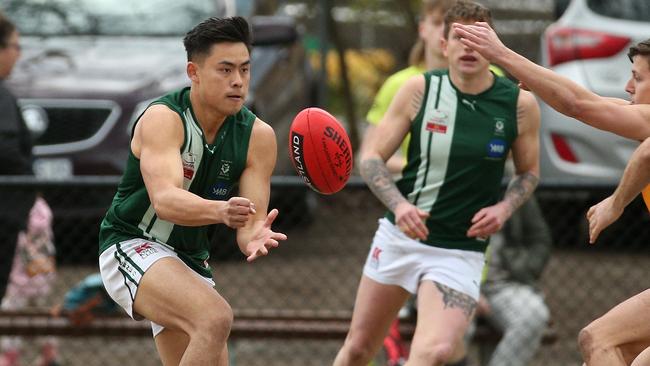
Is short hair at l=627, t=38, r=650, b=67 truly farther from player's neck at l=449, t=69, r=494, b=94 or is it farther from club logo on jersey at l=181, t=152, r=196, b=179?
club logo on jersey at l=181, t=152, r=196, b=179

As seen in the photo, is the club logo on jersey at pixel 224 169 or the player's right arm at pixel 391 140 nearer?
the club logo on jersey at pixel 224 169

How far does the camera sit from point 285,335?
8.67 meters

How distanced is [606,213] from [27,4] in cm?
695

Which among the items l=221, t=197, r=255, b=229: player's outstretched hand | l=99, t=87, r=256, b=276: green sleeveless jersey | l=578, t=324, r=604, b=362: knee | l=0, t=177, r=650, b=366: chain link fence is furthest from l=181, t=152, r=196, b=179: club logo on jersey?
l=0, t=177, r=650, b=366: chain link fence

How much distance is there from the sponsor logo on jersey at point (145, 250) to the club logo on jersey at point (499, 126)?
72.6 inches

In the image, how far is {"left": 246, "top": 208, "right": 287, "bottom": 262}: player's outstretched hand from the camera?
230 inches

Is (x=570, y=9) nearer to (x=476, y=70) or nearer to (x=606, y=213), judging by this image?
(x=476, y=70)

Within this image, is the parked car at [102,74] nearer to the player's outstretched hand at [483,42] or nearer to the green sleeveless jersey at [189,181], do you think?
the green sleeveless jersey at [189,181]

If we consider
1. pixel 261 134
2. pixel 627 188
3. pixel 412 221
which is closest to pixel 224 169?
pixel 261 134

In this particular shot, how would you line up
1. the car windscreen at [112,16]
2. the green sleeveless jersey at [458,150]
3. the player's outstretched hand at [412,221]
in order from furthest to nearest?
the car windscreen at [112,16] → the green sleeveless jersey at [458,150] → the player's outstretched hand at [412,221]

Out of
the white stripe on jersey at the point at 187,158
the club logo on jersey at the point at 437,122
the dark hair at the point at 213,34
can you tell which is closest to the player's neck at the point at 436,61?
the club logo on jersey at the point at 437,122

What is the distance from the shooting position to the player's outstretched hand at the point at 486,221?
6895mm

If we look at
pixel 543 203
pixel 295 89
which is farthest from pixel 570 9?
pixel 295 89

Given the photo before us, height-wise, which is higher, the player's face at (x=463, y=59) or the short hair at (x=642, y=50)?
the short hair at (x=642, y=50)
